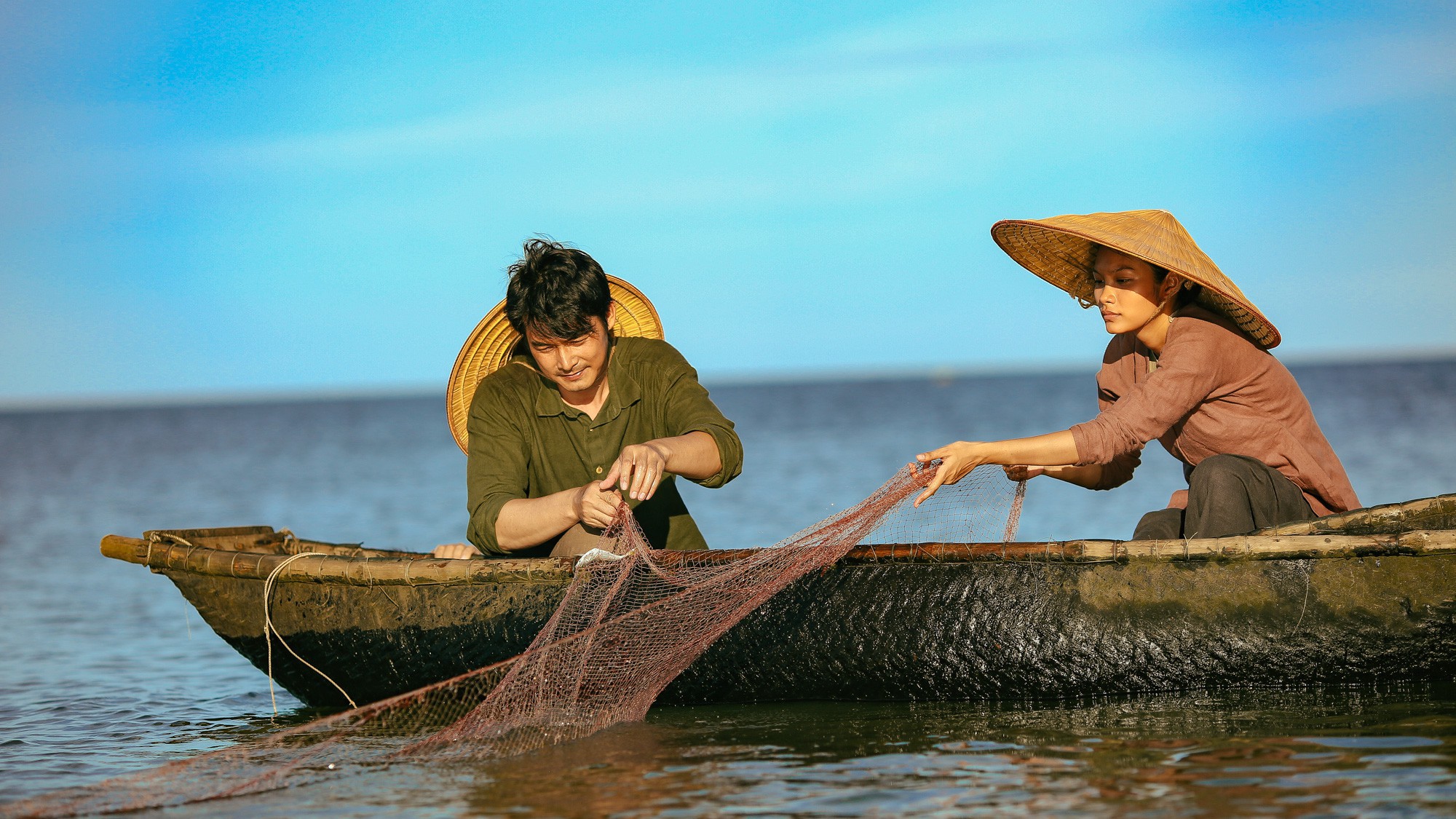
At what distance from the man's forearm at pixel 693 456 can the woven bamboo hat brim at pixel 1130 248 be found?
1.34 meters

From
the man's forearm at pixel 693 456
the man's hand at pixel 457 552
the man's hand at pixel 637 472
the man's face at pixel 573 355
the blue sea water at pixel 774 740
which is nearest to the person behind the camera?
the blue sea water at pixel 774 740

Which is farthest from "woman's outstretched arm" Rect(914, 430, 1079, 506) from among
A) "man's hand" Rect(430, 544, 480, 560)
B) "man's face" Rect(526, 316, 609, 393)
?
"man's hand" Rect(430, 544, 480, 560)

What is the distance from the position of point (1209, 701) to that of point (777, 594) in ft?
4.61

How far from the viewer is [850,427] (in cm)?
3578

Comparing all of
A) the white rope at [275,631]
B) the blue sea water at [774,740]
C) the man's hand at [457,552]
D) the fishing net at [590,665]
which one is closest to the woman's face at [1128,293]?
the fishing net at [590,665]

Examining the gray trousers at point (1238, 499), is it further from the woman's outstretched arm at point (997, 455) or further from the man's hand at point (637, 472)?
the man's hand at point (637, 472)

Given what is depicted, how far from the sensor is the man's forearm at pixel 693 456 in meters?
4.01

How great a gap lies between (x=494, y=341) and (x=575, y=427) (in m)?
0.61

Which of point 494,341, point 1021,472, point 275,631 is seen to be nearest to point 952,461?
point 1021,472

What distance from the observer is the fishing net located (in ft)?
12.5

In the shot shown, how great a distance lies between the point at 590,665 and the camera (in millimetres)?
3990

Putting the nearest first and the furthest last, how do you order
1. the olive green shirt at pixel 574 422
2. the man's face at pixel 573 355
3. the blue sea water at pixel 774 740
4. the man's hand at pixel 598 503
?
the blue sea water at pixel 774 740 → the man's hand at pixel 598 503 → the man's face at pixel 573 355 → the olive green shirt at pixel 574 422

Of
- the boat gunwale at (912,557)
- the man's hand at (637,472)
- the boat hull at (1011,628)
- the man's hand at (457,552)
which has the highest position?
the man's hand at (637,472)

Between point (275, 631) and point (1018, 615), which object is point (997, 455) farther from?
point (275, 631)
